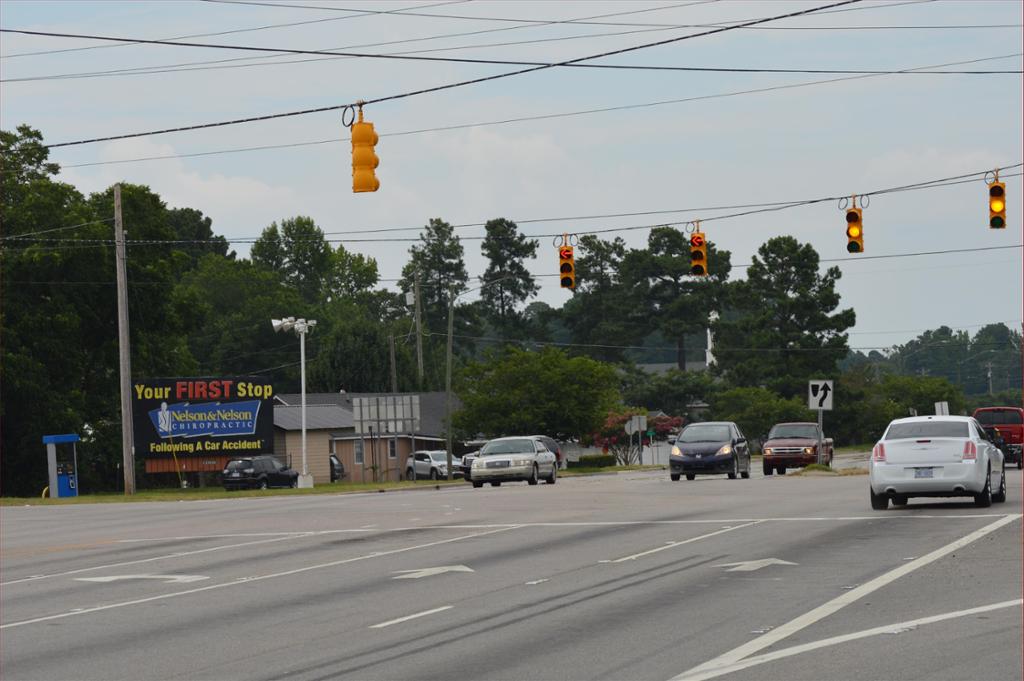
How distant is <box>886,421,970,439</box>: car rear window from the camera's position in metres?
24.8

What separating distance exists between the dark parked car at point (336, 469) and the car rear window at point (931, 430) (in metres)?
48.7

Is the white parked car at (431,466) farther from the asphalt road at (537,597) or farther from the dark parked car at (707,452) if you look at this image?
the asphalt road at (537,597)

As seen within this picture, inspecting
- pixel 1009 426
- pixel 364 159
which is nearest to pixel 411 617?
pixel 364 159

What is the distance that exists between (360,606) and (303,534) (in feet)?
34.6

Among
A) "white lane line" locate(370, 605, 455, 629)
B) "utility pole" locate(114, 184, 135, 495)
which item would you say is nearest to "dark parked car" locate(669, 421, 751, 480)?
"utility pole" locate(114, 184, 135, 495)

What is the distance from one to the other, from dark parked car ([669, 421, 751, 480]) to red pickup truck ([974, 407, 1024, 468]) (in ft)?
28.9

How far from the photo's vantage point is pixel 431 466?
71.4 metres

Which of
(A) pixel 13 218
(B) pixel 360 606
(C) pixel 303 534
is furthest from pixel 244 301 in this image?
(B) pixel 360 606

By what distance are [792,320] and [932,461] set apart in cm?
7594

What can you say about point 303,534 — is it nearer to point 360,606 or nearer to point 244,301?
point 360,606

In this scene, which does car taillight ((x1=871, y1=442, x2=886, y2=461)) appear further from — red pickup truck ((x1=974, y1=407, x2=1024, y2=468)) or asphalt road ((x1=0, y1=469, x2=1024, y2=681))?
red pickup truck ((x1=974, y1=407, x2=1024, y2=468))

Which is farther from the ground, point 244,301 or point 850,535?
point 244,301

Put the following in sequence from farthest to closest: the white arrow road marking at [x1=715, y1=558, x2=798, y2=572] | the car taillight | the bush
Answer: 1. the bush
2. the car taillight
3. the white arrow road marking at [x1=715, y1=558, x2=798, y2=572]

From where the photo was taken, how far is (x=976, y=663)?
10.5 metres
